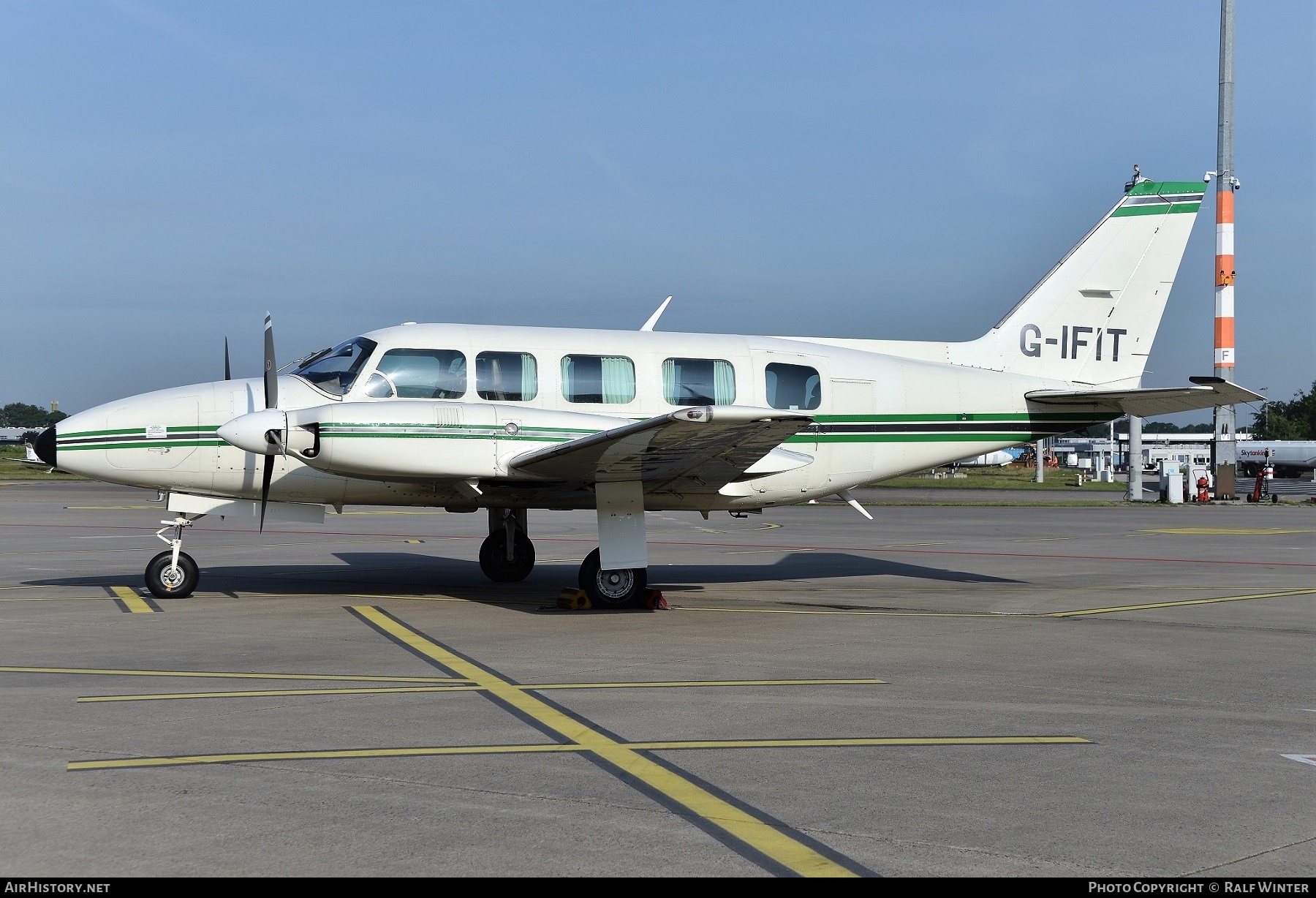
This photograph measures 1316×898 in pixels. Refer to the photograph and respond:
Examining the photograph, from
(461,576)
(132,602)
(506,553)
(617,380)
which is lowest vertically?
(461,576)

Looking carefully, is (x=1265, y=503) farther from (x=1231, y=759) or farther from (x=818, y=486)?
(x=1231, y=759)

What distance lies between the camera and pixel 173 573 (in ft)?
42.4

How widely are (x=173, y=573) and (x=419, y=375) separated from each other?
375cm

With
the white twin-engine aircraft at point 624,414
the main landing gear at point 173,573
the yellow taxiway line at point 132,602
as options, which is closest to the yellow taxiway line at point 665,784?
the white twin-engine aircraft at point 624,414

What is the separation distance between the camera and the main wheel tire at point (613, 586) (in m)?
12.7

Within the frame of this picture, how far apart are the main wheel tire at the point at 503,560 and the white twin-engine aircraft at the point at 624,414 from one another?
0.03 m

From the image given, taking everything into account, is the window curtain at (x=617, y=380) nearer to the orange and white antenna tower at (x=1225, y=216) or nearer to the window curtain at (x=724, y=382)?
the window curtain at (x=724, y=382)

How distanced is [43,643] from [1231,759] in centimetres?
935

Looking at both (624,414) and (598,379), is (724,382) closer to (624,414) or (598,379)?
(624,414)

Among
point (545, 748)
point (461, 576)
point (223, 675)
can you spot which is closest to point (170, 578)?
point (461, 576)

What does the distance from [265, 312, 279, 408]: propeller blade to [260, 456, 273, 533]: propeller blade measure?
0.63 meters

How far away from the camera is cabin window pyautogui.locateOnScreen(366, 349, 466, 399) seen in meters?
12.7

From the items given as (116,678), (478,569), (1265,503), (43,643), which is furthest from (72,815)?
(1265,503)

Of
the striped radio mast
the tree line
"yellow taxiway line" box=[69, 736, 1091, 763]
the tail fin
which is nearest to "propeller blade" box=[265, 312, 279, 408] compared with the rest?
"yellow taxiway line" box=[69, 736, 1091, 763]
